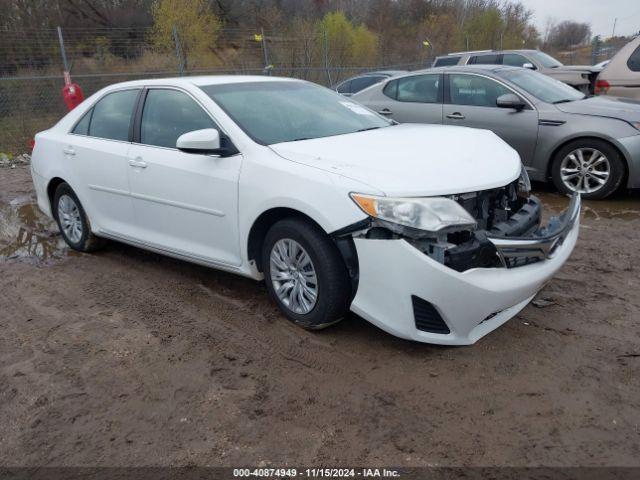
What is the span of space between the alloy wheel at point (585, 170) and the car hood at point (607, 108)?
1.50 feet

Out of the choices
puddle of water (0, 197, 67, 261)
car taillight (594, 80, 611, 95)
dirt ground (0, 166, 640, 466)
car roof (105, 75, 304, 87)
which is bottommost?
puddle of water (0, 197, 67, 261)

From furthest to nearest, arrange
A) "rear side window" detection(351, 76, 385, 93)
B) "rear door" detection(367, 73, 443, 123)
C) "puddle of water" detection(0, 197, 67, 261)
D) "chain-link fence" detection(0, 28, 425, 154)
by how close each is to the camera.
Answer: "rear side window" detection(351, 76, 385, 93) < "chain-link fence" detection(0, 28, 425, 154) < "rear door" detection(367, 73, 443, 123) < "puddle of water" detection(0, 197, 67, 261)

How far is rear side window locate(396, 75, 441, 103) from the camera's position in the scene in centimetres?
731

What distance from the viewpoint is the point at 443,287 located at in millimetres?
2752

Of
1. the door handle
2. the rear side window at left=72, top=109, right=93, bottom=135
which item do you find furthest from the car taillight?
the rear side window at left=72, top=109, right=93, bottom=135

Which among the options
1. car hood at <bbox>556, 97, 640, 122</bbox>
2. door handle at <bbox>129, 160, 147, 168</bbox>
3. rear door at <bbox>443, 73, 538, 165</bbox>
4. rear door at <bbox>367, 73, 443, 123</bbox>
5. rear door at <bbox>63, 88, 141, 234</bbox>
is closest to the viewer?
door handle at <bbox>129, 160, 147, 168</bbox>

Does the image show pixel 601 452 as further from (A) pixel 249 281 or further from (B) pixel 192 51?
(B) pixel 192 51

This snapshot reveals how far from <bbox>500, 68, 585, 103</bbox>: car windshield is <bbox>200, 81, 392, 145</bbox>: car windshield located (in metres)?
→ 3.06

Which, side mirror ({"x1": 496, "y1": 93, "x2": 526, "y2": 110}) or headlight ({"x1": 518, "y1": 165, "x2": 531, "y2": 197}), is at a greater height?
side mirror ({"x1": 496, "y1": 93, "x2": 526, "y2": 110})

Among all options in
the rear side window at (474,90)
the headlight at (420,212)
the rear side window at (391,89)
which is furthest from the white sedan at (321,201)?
the rear side window at (391,89)

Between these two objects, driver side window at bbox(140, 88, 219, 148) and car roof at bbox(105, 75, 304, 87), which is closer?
driver side window at bbox(140, 88, 219, 148)

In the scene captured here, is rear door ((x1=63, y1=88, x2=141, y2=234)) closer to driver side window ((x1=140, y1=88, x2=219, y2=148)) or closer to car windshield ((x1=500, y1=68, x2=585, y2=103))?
driver side window ((x1=140, y1=88, x2=219, y2=148))

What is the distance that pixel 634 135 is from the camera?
19.0 feet

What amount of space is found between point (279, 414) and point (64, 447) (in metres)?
1.01
